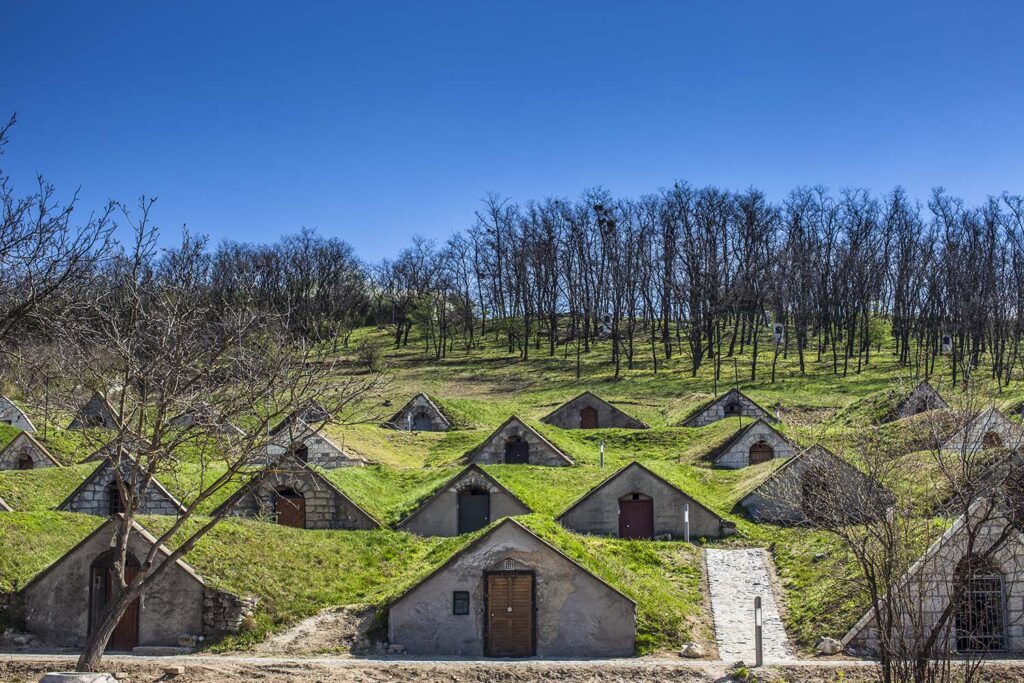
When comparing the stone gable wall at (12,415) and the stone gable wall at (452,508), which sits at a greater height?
the stone gable wall at (12,415)

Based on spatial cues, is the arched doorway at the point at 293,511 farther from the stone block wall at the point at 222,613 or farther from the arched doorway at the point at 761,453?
the arched doorway at the point at 761,453

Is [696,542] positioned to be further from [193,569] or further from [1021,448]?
[193,569]

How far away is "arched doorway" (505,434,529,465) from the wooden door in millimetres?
8183

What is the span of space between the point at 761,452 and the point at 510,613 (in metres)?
19.7

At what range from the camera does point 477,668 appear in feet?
66.1

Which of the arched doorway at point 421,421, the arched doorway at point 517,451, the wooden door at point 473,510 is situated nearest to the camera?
the wooden door at point 473,510

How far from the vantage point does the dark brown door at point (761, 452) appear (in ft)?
132

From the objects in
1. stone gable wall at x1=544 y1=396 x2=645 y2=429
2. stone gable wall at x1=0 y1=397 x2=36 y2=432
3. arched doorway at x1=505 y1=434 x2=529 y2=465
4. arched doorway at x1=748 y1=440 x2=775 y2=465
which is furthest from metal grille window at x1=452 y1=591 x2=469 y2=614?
stone gable wall at x1=0 y1=397 x2=36 y2=432

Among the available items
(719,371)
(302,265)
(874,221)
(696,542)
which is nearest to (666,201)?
(874,221)

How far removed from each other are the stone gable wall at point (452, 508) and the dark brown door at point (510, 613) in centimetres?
844

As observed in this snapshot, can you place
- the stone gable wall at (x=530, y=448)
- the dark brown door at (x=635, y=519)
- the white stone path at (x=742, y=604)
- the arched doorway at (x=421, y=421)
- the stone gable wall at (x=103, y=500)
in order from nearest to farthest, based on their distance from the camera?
1. the white stone path at (x=742, y=604)
2. the stone gable wall at (x=103, y=500)
3. the dark brown door at (x=635, y=519)
4. the stone gable wall at (x=530, y=448)
5. the arched doorway at (x=421, y=421)

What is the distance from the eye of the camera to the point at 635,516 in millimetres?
31938

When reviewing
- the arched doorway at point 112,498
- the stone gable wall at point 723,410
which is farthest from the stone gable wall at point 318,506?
the stone gable wall at point 723,410

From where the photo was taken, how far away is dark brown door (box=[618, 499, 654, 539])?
31797 mm
